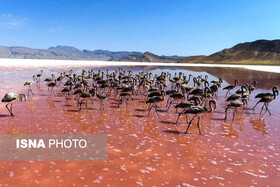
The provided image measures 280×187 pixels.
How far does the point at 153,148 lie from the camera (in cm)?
933

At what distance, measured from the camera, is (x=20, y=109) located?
14.2 metres

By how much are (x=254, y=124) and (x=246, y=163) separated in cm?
558

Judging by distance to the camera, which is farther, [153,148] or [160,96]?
[160,96]

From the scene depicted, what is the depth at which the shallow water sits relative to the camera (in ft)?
23.3

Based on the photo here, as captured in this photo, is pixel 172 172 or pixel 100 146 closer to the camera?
pixel 172 172

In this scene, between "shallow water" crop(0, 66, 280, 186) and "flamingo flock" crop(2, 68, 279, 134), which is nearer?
"shallow water" crop(0, 66, 280, 186)

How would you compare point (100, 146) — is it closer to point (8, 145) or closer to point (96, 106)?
point (8, 145)

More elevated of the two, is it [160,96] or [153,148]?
[160,96]

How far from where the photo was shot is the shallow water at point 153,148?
23.3 ft

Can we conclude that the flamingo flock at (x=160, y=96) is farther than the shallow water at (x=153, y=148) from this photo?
Yes

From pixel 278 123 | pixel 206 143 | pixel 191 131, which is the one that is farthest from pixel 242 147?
pixel 278 123

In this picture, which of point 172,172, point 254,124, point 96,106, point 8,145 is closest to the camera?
point 172,172

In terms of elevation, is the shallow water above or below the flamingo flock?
below

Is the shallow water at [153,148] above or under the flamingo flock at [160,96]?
under
